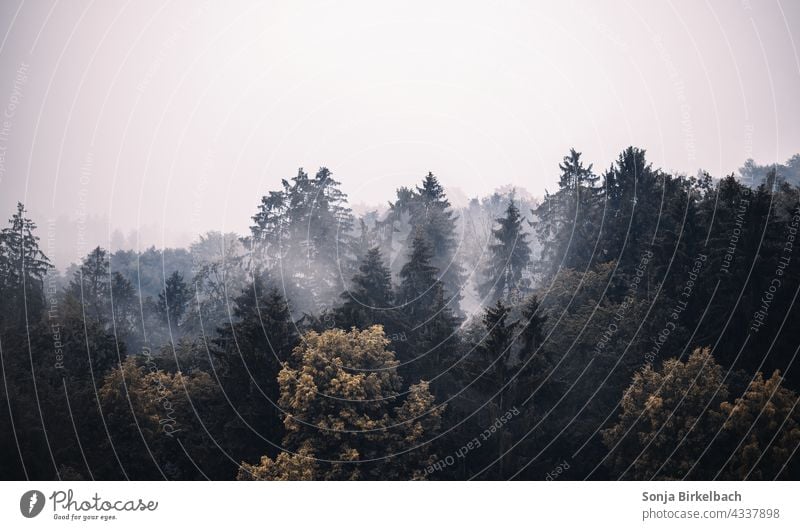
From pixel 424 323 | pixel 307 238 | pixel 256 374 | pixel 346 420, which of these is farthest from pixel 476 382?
pixel 307 238

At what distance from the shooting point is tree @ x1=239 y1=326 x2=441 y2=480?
56688 mm

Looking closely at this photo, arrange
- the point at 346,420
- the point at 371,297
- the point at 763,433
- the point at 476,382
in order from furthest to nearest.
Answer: the point at 371,297 < the point at 476,382 < the point at 346,420 < the point at 763,433

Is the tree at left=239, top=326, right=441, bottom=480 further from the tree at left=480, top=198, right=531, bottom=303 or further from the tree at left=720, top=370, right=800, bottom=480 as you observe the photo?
the tree at left=480, top=198, right=531, bottom=303

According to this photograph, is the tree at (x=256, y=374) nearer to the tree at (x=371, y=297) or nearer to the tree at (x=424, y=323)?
the tree at (x=371, y=297)

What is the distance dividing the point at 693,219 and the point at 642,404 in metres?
23.8

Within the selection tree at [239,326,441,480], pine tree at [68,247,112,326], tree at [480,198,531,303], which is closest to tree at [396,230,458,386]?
tree at [239,326,441,480]

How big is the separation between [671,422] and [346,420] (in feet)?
76.6

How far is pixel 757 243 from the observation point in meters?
64.0

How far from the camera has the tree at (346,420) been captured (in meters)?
56.7

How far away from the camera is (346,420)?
58.4 metres

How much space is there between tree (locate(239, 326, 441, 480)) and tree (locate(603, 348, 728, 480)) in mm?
14876

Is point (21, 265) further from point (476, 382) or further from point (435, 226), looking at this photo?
point (476, 382)
